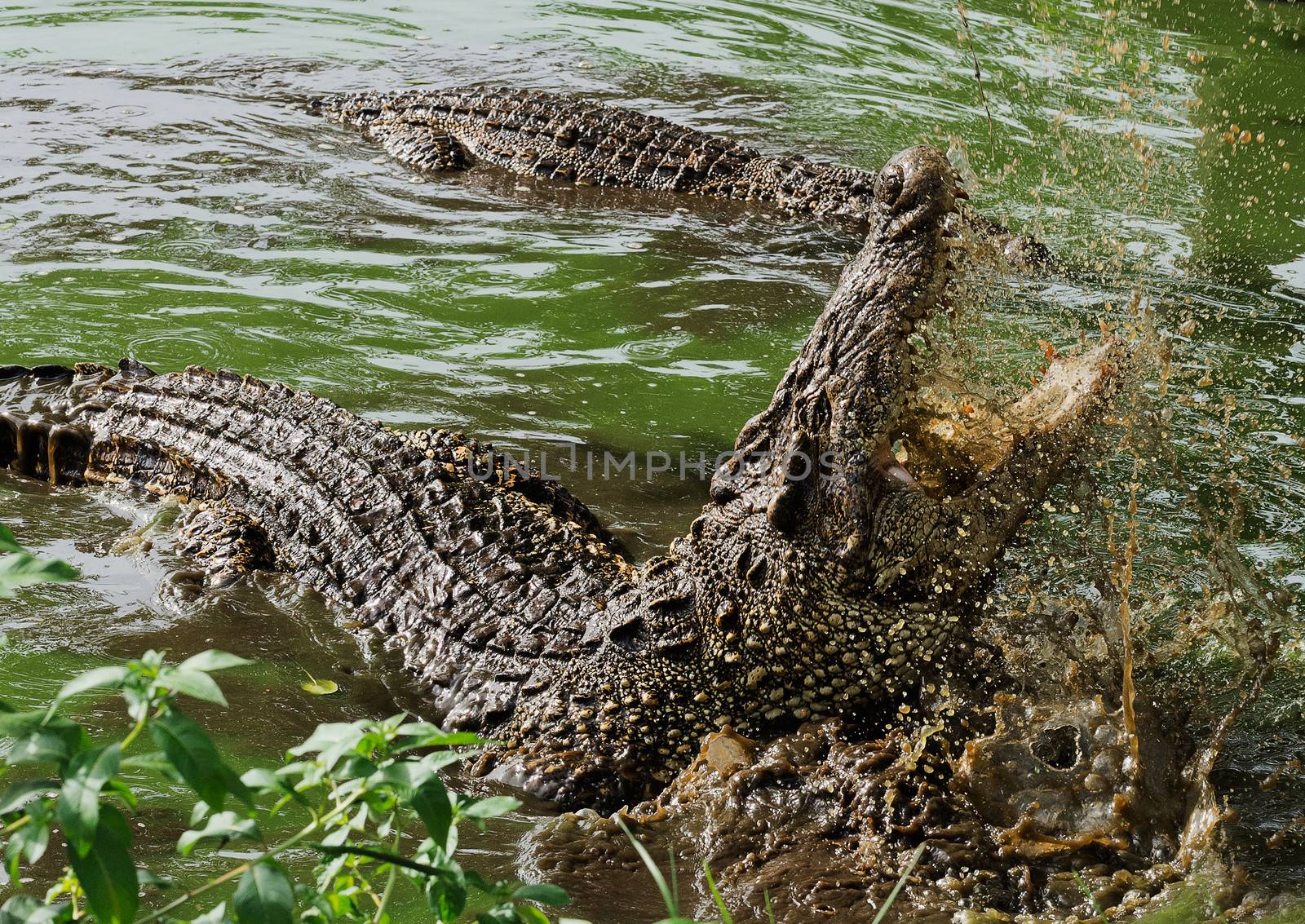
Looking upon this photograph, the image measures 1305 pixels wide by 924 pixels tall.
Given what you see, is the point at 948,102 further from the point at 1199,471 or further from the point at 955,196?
the point at 955,196

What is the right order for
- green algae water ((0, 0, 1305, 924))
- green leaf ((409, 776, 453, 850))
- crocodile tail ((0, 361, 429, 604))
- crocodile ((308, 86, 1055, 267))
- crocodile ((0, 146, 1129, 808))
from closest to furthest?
green leaf ((409, 776, 453, 850)), crocodile ((0, 146, 1129, 808)), green algae water ((0, 0, 1305, 924)), crocodile tail ((0, 361, 429, 604)), crocodile ((308, 86, 1055, 267))

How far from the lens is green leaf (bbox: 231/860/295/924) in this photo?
1688 mm

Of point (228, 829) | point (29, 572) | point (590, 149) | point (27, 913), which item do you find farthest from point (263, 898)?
point (590, 149)

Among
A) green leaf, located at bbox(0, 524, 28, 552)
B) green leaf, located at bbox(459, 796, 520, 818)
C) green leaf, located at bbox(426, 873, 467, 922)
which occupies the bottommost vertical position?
green leaf, located at bbox(426, 873, 467, 922)

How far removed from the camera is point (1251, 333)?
323 inches

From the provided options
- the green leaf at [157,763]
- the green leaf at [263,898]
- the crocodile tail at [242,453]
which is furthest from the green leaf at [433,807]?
the crocodile tail at [242,453]

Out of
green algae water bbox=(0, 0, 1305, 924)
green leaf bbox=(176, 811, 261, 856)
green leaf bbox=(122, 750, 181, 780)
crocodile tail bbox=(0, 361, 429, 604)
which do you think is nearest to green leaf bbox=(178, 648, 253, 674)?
green leaf bbox=(122, 750, 181, 780)

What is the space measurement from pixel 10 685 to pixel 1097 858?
3.85m

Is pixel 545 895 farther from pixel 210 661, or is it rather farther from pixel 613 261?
pixel 613 261

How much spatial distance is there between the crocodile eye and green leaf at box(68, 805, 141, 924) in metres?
3.03

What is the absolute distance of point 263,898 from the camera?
1.70 m

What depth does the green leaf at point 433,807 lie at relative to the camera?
184 cm

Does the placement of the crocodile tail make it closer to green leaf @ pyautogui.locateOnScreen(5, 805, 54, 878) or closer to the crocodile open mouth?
the crocodile open mouth

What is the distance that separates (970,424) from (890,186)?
2.69 feet
